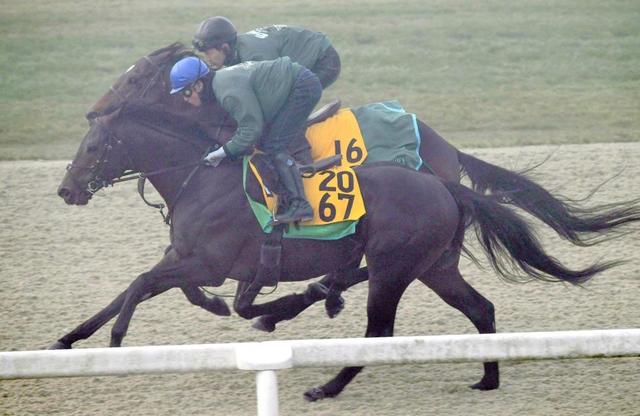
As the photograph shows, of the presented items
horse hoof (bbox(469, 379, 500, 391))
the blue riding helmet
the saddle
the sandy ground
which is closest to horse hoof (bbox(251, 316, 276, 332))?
the sandy ground

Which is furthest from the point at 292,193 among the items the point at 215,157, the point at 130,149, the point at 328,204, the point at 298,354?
the point at 298,354

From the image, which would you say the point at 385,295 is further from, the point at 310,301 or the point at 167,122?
the point at 167,122

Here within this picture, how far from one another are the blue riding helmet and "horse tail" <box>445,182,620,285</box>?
1.30m

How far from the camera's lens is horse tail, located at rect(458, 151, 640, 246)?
565 centimetres

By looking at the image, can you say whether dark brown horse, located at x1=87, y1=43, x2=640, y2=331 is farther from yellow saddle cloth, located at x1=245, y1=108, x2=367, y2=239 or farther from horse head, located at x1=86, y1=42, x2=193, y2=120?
yellow saddle cloth, located at x1=245, y1=108, x2=367, y2=239

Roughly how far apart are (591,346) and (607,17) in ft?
40.9

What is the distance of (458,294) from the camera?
17.5ft

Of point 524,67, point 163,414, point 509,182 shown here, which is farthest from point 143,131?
point 524,67

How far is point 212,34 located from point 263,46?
426 mm

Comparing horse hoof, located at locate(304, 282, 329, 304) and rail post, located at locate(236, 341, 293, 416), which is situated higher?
rail post, located at locate(236, 341, 293, 416)

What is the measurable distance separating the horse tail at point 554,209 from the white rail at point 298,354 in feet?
7.10

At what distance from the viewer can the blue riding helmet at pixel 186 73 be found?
523 cm

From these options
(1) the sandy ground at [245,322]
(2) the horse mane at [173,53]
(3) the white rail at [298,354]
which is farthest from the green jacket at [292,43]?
(3) the white rail at [298,354]

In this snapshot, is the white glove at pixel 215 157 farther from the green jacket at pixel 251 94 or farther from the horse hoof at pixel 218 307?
the horse hoof at pixel 218 307
